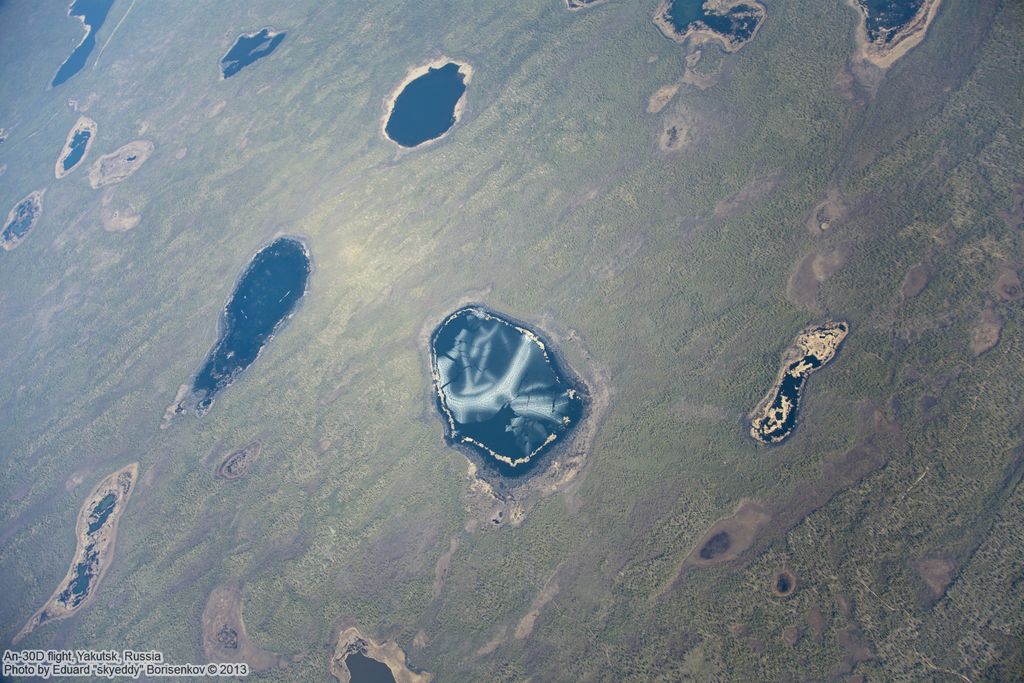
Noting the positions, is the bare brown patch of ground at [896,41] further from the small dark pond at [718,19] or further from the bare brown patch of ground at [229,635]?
the bare brown patch of ground at [229,635]

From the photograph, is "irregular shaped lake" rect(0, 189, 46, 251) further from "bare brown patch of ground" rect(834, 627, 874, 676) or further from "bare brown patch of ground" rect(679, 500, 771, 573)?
"bare brown patch of ground" rect(834, 627, 874, 676)

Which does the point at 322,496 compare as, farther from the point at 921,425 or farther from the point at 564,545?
the point at 921,425

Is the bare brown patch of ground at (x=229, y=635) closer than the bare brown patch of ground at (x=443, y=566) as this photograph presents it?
No

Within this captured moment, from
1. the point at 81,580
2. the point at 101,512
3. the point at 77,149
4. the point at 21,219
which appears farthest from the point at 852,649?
the point at 77,149

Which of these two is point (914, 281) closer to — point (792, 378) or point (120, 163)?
point (792, 378)

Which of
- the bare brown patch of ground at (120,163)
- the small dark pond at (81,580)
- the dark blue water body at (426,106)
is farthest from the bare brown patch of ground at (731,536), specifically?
the bare brown patch of ground at (120,163)

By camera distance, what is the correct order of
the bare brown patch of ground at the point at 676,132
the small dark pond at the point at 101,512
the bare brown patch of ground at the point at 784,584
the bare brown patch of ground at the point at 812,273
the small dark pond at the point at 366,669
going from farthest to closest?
the bare brown patch of ground at the point at 676,132 < the small dark pond at the point at 101,512 < the bare brown patch of ground at the point at 812,273 < the small dark pond at the point at 366,669 < the bare brown patch of ground at the point at 784,584

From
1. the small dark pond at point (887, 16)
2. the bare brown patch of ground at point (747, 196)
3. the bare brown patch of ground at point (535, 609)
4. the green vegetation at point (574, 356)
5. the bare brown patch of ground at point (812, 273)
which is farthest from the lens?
the small dark pond at point (887, 16)
